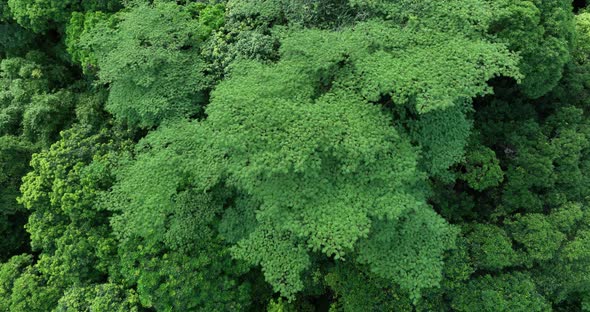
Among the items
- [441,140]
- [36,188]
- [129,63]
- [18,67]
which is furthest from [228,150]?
[18,67]

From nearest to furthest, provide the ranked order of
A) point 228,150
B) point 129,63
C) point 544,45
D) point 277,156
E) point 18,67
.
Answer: point 277,156 < point 228,150 < point 544,45 < point 129,63 < point 18,67

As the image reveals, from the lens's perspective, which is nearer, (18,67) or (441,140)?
(441,140)

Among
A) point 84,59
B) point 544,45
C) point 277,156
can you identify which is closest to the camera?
point 277,156

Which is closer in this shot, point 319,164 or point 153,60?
point 319,164

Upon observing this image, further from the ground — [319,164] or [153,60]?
[153,60]

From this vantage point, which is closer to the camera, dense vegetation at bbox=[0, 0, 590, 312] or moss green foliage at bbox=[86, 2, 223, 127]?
dense vegetation at bbox=[0, 0, 590, 312]

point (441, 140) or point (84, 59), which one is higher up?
point (84, 59)

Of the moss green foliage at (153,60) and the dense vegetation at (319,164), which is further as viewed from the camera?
the moss green foliage at (153,60)

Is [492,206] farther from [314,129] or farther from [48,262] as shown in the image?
[48,262]
